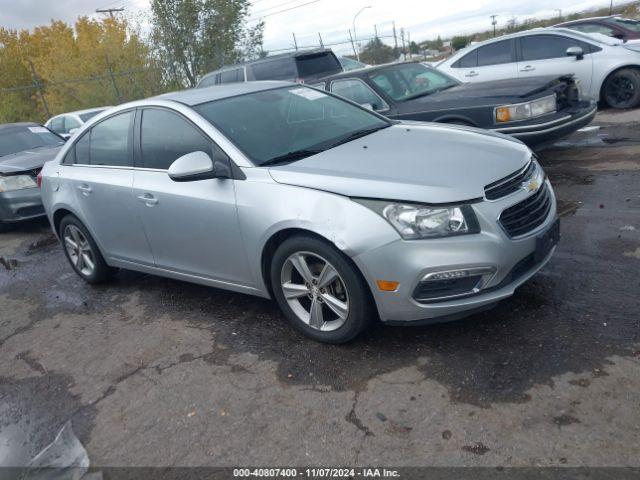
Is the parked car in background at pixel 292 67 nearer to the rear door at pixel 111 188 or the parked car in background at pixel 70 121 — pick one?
the parked car in background at pixel 70 121

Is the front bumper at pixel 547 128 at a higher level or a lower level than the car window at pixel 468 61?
lower

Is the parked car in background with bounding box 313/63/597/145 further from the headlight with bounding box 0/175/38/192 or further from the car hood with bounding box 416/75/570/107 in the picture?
the headlight with bounding box 0/175/38/192

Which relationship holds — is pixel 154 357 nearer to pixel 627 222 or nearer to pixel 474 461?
pixel 474 461

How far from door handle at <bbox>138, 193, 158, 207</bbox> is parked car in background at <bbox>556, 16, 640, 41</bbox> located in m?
9.34

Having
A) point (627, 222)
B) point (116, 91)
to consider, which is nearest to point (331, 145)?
point (627, 222)

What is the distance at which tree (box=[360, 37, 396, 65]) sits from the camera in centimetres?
2678

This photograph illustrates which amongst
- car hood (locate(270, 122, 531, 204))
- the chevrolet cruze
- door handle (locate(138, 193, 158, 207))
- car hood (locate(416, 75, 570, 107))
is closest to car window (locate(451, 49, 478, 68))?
car hood (locate(416, 75, 570, 107))

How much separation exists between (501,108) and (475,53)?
14.5 feet

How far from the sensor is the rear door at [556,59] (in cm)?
972

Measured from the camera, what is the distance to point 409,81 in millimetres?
7750

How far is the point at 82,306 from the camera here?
5309 mm

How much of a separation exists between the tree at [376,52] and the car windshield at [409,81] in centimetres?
1908

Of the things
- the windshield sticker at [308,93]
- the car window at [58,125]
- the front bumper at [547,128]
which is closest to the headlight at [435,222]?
the windshield sticker at [308,93]

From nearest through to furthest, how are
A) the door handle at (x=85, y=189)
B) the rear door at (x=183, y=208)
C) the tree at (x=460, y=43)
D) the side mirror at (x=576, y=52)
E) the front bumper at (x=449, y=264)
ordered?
the front bumper at (x=449, y=264) → the rear door at (x=183, y=208) → the door handle at (x=85, y=189) → the side mirror at (x=576, y=52) → the tree at (x=460, y=43)
